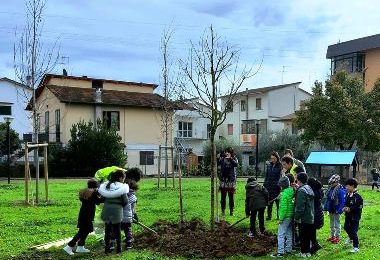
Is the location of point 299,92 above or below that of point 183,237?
above

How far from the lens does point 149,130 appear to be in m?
52.3

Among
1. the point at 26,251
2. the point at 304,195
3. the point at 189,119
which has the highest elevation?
the point at 189,119

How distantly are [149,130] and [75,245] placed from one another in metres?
42.2

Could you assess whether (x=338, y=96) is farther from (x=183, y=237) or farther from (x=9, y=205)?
(x=183, y=237)

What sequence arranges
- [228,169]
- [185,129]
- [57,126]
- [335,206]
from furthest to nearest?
[185,129], [57,126], [228,169], [335,206]

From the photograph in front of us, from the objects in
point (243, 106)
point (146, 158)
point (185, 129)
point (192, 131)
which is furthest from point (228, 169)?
point (243, 106)

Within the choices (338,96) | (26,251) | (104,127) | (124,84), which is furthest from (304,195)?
(124,84)

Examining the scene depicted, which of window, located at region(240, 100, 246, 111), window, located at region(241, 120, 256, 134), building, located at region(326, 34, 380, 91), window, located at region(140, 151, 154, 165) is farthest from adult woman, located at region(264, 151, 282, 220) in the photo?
window, located at region(240, 100, 246, 111)

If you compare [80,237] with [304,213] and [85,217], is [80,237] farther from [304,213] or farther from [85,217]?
[304,213]

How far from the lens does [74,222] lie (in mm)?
13539

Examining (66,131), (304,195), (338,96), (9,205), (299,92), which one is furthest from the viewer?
(299,92)

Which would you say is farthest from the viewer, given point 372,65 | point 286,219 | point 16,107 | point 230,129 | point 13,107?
point 230,129

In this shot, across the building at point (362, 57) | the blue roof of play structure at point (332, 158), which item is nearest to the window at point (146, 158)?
the building at point (362, 57)

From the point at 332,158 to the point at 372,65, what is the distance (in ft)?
115
